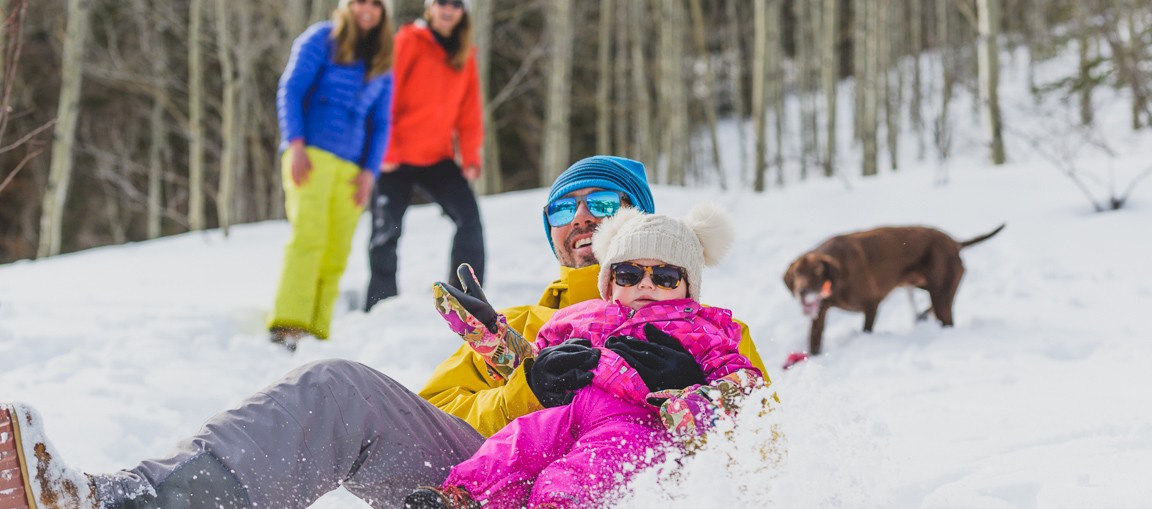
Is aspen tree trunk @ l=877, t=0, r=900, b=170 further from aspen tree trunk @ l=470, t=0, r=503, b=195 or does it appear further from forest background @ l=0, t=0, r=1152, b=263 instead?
aspen tree trunk @ l=470, t=0, r=503, b=195

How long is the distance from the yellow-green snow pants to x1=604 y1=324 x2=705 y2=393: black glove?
2.97 meters

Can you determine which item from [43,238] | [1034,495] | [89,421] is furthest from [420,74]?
[43,238]

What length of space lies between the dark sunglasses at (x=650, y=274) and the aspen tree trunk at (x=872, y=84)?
543 inches

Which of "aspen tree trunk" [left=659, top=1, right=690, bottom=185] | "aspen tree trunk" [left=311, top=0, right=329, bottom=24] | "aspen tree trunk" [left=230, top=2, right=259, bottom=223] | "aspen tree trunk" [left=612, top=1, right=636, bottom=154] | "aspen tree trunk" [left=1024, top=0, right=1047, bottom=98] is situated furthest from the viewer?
"aspen tree trunk" [left=1024, top=0, right=1047, bottom=98]

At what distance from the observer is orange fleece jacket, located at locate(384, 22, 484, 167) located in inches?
199

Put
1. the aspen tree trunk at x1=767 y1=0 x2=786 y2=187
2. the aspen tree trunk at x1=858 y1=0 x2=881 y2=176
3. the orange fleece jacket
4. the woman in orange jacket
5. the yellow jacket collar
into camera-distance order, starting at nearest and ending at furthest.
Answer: the yellow jacket collar, the woman in orange jacket, the orange fleece jacket, the aspen tree trunk at x1=767 y1=0 x2=786 y2=187, the aspen tree trunk at x1=858 y1=0 x2=881 y2=176

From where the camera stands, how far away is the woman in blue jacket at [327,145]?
4.59 metres

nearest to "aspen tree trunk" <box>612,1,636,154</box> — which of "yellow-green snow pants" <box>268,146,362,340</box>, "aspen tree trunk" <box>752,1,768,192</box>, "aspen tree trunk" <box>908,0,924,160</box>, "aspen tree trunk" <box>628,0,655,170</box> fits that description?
"aspen tree trunk" <box>628,0,655,170</box>

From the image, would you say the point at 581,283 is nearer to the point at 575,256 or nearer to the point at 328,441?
the point at 575,256

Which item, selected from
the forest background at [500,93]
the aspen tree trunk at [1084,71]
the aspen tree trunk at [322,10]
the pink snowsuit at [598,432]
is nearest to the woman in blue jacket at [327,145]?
the pink snowsuit at [598,432]

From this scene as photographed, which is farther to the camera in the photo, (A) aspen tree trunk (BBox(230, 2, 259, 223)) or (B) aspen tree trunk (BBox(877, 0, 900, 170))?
(B) aspen tree trunk (BBox(877, 0, 900, 170))

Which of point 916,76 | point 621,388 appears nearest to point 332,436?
point 621,388

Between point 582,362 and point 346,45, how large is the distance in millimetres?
3286

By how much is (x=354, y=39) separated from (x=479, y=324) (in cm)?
315
